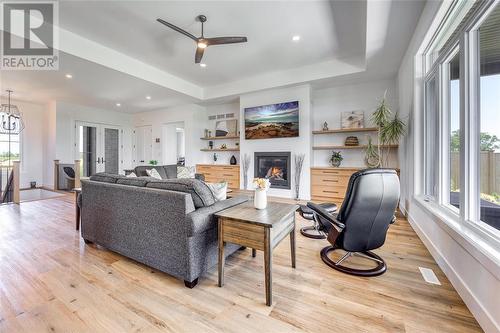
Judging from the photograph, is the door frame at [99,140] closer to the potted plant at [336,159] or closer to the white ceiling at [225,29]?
the white ceiling at [225,29]

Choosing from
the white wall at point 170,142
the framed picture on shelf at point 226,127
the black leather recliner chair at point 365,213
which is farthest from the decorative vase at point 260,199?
the white wall at point 170,142

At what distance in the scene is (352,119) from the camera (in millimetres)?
5215

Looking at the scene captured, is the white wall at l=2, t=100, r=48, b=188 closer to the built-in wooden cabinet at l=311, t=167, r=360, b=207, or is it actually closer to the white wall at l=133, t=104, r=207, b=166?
the white wall at l=133, t=104, r=207, b=166

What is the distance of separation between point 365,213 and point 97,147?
8.53 meters

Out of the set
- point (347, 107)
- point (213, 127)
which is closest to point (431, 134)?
point (347, 107)

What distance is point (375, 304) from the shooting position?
164 cm

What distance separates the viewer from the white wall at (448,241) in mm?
1354

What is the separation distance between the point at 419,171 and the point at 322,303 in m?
2.64

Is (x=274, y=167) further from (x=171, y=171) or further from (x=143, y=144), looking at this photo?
(x=143, y=144)

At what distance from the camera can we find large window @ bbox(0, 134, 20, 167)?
6477 millimetres

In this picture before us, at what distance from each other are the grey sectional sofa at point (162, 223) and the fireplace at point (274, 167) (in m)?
3.31

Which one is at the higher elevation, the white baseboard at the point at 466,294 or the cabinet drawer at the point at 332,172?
the cabinet drawer at the point at 332,172

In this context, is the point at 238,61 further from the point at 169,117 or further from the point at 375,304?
the point at 375,304

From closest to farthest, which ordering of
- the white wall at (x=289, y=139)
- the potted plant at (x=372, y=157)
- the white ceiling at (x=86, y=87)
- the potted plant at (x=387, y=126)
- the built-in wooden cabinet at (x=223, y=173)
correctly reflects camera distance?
the potted plant at (x=387, y=126) < the white ceiling at (x=86, y=87) < the potted plant at (x=372, y=157) < the white wall at (x=289, y=139) < the built-in wooden cabinet at (x=223, y=173)
